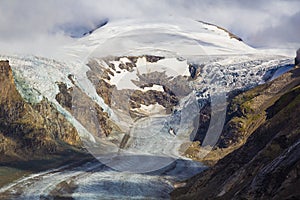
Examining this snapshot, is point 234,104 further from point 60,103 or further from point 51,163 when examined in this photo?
point 51,163

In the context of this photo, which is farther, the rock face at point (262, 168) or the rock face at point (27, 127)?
the rock face at point (27, 127)

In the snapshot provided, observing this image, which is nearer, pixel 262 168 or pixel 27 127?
pixel 262 168

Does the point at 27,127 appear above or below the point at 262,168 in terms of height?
above

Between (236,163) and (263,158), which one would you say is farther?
(236,163)

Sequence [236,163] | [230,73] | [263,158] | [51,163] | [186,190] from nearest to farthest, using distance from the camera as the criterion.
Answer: [263,158]
[236,163]
[186,190]
[51,163]
[230,73]

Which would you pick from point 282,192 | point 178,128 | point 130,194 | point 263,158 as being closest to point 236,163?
point 263,158

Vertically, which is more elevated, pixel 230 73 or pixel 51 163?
pixel 230 73

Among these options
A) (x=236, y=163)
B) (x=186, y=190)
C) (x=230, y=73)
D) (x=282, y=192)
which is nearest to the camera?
(x=282, y=192)

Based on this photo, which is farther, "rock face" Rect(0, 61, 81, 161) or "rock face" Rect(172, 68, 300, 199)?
"rock face" Rect(0, 61, 81, 161)
